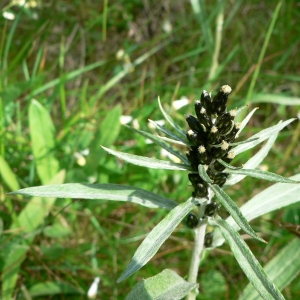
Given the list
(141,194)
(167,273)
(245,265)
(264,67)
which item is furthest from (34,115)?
(264,67)

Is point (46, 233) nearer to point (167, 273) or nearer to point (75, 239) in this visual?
point (75, 239)

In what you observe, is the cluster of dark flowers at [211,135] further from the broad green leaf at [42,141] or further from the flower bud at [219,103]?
the broad green leaf at [42,141]

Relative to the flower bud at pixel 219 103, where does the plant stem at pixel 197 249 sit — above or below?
below

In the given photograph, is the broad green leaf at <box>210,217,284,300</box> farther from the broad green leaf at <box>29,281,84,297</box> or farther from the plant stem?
the broad green leaf at <box>29,281,84,297</box>

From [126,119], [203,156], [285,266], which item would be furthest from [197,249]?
[126,119]

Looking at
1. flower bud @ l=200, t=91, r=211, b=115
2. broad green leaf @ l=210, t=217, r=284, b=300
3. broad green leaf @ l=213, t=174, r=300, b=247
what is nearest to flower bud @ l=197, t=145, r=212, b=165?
flower bud @ l=200, t=91, r=211, b=115

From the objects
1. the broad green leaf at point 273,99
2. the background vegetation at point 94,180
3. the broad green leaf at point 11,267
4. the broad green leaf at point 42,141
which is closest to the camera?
the broad green leaf at point 11,267

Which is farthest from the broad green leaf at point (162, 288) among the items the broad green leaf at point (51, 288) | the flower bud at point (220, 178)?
the broad green leaf at point (51, 288)
